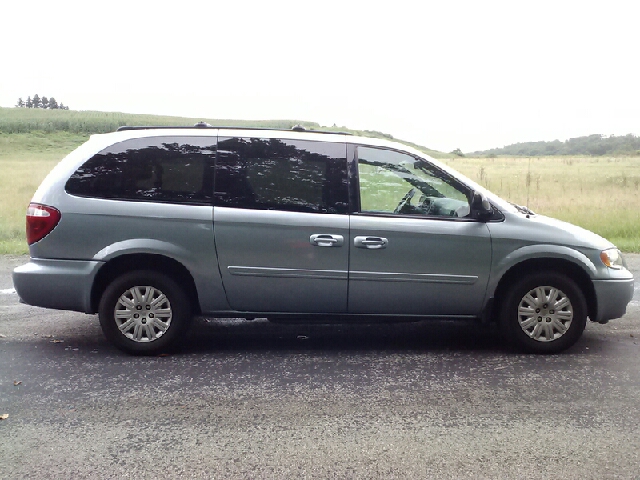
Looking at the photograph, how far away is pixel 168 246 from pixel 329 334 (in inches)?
68.8

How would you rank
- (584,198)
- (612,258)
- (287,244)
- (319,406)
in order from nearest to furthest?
1. (319,406)
2. (287,244)
3. (612,258)
4. (584,198)

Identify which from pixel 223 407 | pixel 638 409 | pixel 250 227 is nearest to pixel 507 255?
pixel 638 409

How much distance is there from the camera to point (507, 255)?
17.0 ft

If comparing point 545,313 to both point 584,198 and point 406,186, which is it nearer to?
point 406,186

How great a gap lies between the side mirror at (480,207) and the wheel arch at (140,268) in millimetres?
2325

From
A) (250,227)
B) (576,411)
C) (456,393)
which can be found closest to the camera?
(576,411)

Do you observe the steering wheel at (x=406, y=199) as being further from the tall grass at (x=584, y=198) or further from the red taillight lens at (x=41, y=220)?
the tall grass at (x=584, y=198)

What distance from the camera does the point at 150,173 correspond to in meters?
5.21

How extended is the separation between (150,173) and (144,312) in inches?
43.9

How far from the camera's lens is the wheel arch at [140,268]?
5.18 meters

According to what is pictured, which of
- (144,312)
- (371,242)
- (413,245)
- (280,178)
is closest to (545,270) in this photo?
(413,245)

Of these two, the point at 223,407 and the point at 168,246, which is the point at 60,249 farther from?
the point at 223,407

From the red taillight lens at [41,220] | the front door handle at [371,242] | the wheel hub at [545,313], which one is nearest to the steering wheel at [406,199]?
the front door handle at [371,242]

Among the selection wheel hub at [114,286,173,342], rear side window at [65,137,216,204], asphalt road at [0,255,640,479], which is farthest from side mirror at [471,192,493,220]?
wheel hub at [114,286,173,342]
